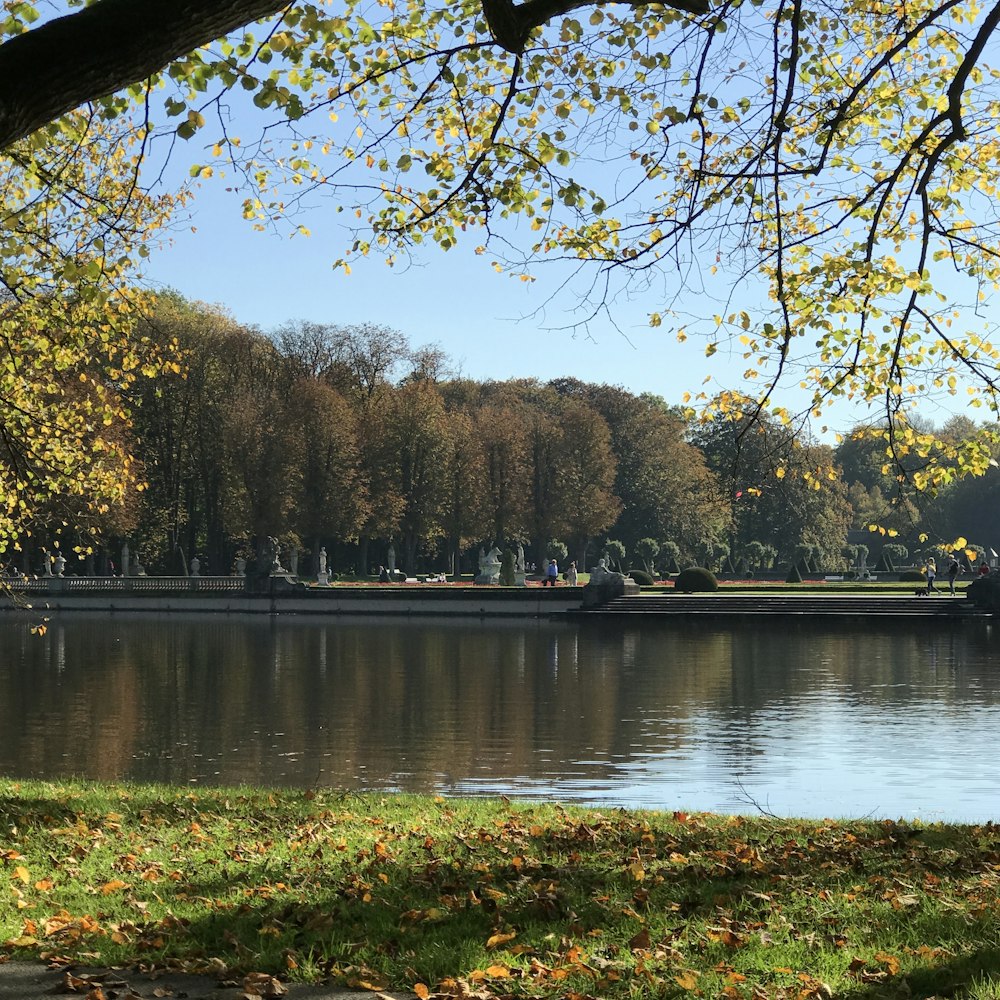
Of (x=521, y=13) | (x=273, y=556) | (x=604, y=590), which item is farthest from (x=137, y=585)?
(x=521, y=13)

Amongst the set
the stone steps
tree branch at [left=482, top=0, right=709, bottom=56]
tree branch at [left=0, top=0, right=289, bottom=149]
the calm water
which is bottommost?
the calm water

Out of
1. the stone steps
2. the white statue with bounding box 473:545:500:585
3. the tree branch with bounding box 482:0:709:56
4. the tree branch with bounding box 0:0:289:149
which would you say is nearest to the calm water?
the stone steps

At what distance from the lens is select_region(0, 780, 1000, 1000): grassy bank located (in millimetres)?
4820

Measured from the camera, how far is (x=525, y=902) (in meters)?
5.91

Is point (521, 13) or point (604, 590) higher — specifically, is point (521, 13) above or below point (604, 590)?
above

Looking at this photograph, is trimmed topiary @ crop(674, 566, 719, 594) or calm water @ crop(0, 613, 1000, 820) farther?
trimmed topiary @ crop(674, 566, 719, 594)

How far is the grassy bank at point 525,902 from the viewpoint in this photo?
4.82m

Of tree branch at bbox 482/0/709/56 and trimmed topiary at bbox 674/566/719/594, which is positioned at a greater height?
tree branch at bbox 482/0/709/56

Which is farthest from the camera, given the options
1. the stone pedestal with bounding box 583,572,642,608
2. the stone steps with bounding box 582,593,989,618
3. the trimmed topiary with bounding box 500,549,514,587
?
the trimmed topiary with bounding box 500,549,514,587

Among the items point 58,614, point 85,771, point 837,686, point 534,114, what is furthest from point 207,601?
point 534,114

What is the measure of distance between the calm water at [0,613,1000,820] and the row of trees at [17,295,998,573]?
19336 millimetres

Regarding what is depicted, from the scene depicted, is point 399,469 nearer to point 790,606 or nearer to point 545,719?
point 790,606

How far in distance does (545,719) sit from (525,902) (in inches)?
561

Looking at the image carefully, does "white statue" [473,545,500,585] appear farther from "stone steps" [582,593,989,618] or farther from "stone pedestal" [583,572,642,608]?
"stone steps" [582,593,989,618]
